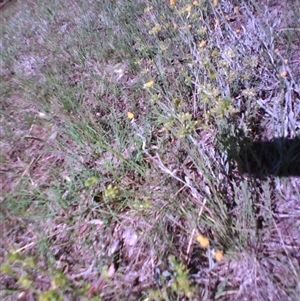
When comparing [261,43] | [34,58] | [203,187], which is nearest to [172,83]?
[261,43]

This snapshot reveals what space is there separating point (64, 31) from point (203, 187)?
273 cm

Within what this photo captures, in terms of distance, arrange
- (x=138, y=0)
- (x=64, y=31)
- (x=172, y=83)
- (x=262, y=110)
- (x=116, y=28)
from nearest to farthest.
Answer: (x=262, y=110) < (x=172, y=83) < (x=116, y=28) < (x=138, y=0) < (x=64, y=31)

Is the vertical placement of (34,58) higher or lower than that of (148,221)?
higher

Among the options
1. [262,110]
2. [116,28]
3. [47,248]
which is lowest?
[262,110]

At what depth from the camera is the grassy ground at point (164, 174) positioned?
1308mm

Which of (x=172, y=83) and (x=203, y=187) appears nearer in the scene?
(x=203, y=187)

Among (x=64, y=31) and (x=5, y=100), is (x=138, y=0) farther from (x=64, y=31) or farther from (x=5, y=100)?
(x=5, y=100)

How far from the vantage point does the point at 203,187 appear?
5.10 feet

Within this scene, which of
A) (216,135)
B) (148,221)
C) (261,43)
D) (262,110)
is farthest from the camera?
(261,43)

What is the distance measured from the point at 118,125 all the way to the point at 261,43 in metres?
1.07

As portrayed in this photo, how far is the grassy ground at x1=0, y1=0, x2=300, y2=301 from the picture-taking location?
1308mm

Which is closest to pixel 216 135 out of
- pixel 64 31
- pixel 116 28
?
pixel 116 28

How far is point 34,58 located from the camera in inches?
127

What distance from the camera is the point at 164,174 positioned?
166cm
